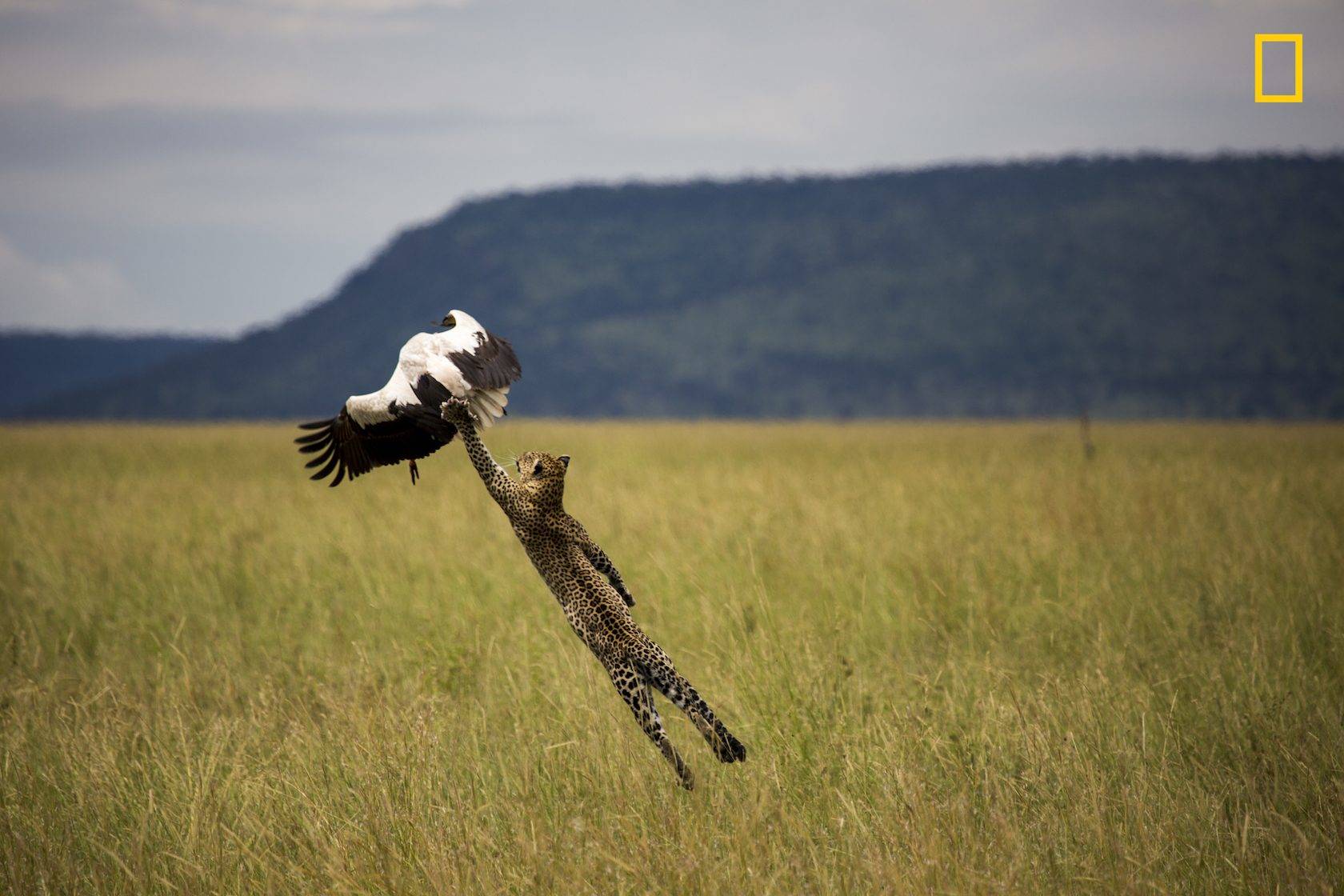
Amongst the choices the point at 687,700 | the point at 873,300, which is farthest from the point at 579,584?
the point at 873,300

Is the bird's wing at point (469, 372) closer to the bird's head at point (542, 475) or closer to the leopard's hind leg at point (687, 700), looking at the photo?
the bird's head at point (542, 475)

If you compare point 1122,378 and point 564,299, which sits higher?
point 564,299

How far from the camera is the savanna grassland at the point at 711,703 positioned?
10.8 feet

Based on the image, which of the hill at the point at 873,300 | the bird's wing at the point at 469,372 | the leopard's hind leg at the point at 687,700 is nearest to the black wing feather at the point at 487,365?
the bird's wing at the point at 469,372

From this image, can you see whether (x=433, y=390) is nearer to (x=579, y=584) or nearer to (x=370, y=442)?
(x=370, y=442)

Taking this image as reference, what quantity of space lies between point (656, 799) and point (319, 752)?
152cm

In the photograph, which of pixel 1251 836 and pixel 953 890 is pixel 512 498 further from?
pixel 1251 836

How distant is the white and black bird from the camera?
2.41 metres

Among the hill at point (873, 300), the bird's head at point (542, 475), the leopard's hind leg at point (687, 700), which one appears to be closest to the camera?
the leopard's hind leg at point (687, 700)

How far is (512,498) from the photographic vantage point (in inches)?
97.0

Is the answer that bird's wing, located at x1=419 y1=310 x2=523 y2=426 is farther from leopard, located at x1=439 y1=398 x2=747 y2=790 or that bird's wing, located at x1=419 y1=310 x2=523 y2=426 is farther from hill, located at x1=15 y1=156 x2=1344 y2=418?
hill, located at x1=15 y1=156 x2=1344 y2=418

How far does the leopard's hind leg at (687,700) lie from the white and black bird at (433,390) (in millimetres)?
690

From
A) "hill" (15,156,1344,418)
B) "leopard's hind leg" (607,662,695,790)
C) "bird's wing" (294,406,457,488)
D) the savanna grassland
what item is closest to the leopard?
"leopard's hind leg" (607,662,695,790)

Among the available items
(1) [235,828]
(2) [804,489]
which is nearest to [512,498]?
(1) [235,828]
